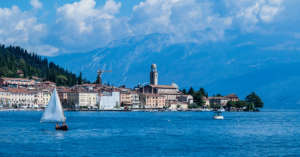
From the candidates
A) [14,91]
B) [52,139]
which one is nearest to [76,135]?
[52,139]

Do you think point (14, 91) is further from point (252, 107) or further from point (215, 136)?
point (215, 136)

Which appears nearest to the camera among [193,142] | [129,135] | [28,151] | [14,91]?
[28,151]

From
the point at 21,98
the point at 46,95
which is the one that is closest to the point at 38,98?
the point at 46,95

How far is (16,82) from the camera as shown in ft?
461

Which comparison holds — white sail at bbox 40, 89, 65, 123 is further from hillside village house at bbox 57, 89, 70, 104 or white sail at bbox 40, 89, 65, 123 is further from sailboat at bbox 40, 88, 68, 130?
hillside village house at bbox 57, 89, 70, 104

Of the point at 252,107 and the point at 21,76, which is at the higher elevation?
the point at 21,76

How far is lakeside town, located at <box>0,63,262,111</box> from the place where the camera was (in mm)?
128125

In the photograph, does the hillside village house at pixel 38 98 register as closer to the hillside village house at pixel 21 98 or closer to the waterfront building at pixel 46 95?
the waterfront building at pixel 46 95

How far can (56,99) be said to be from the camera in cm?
4494

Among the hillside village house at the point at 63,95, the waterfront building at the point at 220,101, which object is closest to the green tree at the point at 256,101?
the waterfront building at the point at 220,101

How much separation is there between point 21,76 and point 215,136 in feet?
392

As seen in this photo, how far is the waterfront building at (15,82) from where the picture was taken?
13562cm

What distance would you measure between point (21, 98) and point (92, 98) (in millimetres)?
20213

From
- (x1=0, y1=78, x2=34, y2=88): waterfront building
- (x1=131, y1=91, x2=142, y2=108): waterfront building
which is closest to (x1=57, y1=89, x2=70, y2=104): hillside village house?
(x1=0, y1=78, x2=34, y2=88): waterfront building
